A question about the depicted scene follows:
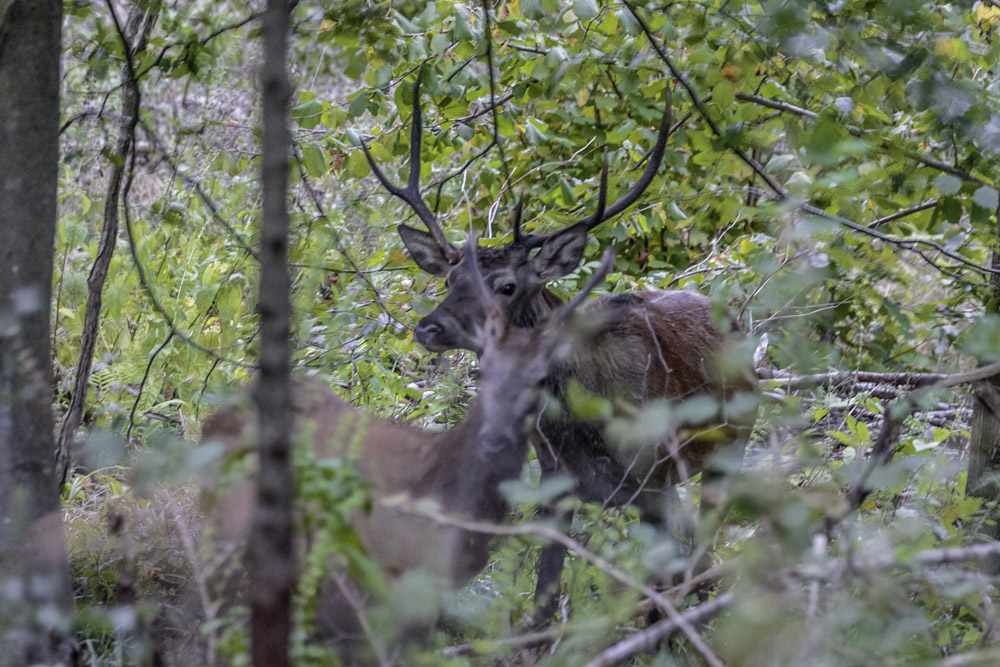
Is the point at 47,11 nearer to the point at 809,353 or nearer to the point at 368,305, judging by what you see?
the point at 809,353

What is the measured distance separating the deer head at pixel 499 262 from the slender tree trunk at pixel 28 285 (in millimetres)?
2139

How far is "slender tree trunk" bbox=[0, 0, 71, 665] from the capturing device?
2.24m

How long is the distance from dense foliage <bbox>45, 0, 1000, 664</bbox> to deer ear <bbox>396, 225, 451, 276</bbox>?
8.6 inches

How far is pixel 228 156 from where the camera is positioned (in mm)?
4332

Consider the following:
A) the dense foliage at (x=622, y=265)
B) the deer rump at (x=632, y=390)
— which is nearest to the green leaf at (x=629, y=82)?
the dense foliage at (x=622, y=265)

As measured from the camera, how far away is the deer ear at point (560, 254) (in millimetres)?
4895

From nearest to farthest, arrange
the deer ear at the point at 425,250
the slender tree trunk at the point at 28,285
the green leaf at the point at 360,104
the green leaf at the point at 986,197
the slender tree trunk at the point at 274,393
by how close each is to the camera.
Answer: the slender tree trunk at the point at 274,393, the slender tree trunk at the point at 28,285, the green leaf at the point at 986,197, the green leaf at the point at 360,104, the deer ear at the point at 425,250

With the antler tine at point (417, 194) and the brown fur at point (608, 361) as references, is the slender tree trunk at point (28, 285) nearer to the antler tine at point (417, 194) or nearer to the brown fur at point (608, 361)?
the brown fur at point (608, 361)

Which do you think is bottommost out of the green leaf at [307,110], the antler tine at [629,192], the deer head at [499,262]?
the deer head at [499,262]

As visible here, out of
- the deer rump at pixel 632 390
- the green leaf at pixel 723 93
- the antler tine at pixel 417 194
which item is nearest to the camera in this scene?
the green leaf at pixel 723 93

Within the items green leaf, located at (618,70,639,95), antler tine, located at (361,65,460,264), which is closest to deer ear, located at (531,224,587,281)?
antler tine, located at (361,65,460,264)

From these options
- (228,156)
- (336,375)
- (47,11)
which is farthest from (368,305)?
(47,11)

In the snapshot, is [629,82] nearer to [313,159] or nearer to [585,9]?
[585,9]

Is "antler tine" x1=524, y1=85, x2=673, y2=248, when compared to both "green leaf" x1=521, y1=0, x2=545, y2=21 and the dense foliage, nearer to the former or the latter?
the dense foliage
